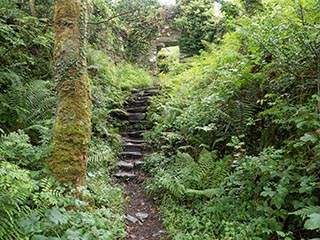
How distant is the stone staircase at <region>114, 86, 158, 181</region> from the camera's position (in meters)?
4.82

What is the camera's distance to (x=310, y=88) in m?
2.84

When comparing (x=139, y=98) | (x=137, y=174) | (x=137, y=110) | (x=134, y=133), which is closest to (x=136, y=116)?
(x=137, y=110)

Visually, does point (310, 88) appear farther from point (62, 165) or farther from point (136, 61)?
point (136, 61)

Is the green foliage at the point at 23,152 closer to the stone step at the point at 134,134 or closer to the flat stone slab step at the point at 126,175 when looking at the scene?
the flat stone slab step at the point at 126,175

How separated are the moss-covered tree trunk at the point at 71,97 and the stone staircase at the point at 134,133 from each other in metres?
1.82

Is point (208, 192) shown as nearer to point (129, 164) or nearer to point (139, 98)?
point (129, 164)

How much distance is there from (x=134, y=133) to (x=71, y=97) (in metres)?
3.28

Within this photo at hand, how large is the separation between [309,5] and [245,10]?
10.4 ft

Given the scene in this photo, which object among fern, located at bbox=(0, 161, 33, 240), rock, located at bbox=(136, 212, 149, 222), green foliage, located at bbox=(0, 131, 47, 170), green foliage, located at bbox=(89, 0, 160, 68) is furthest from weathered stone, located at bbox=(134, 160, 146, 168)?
green foliage, located at bbox=(89, 0, 160, 68)

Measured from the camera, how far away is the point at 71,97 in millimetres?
2871

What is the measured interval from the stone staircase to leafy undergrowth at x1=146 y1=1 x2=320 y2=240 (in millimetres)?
430

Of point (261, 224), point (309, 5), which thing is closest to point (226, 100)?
point (309, 5)

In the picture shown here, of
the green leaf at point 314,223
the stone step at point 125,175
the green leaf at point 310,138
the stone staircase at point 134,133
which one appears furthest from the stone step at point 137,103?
the green leaf at point 314,223

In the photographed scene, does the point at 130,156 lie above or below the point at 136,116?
below
